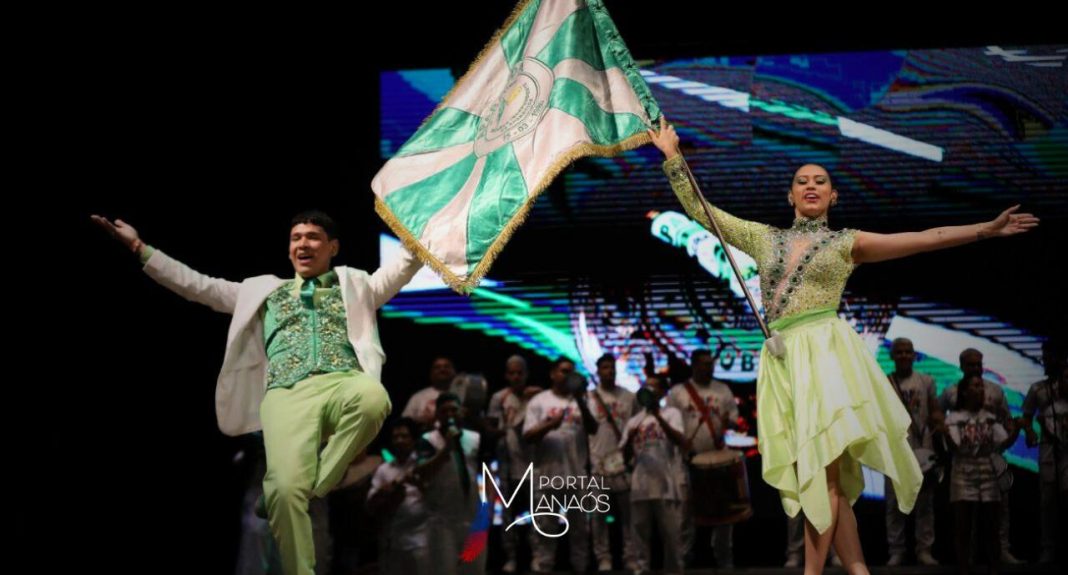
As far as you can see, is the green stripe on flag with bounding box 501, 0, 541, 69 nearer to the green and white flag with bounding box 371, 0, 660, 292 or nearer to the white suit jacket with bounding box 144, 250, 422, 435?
the green and white flag with bounding box 371, 0, 660, 292

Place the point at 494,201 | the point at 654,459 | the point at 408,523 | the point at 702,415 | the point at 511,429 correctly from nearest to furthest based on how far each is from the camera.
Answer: the point at 494,201
the point at 408,523
the point at 654,459
the point at 702,415
the point at 511,429

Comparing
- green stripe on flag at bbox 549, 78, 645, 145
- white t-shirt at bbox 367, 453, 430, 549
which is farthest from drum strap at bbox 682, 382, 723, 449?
green stripe on flag at bbox 549, 78, 645, 145

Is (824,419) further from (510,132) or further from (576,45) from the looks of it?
(576,45)

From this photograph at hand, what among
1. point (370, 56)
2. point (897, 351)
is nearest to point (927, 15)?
point (897, 351)

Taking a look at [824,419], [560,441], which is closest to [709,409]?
[560,441]

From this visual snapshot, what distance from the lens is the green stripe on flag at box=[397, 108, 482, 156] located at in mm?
5219

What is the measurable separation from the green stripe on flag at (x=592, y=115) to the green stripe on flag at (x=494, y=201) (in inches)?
11.9

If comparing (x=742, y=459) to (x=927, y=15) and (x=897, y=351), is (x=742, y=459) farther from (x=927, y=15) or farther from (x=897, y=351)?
(x=927, y=15)

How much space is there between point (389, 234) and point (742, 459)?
2707 mm

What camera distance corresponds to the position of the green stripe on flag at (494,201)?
4.90 metres

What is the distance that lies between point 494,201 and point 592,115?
55 cm

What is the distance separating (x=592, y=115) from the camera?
507 centimetres

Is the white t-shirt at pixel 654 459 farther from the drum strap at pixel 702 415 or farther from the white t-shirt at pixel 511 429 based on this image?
the white t-shirt at pixel 511 429

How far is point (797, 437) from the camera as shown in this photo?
4254 mm
